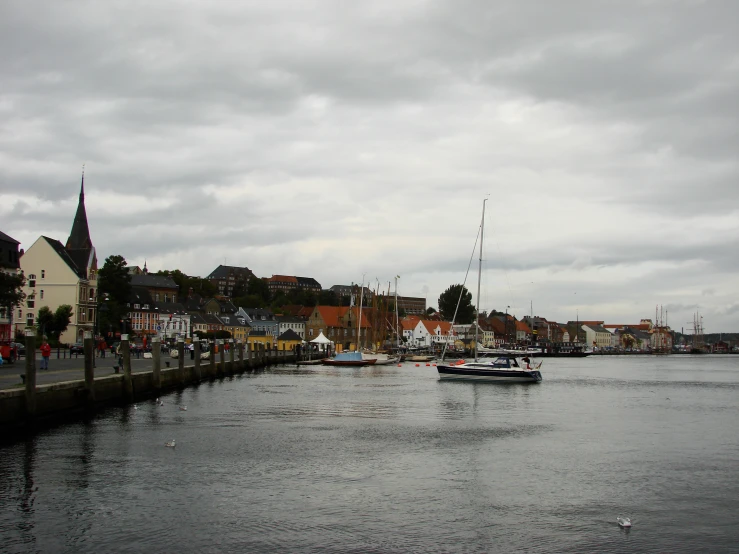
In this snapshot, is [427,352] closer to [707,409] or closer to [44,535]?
[707,409]

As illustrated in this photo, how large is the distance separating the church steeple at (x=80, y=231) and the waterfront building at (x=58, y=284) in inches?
263

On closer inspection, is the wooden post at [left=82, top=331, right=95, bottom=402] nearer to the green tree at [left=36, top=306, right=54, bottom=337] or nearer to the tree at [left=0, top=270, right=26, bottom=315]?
the tree at [left=0, top=270, right=26, bottom=315]

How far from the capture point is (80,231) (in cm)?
13625

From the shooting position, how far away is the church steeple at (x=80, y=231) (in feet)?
442

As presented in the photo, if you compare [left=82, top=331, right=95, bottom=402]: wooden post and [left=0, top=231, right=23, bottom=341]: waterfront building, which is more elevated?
[left=0, top=231, right=23, bottom=341]: waterfront building

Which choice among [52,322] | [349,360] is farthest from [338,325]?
[52,322]

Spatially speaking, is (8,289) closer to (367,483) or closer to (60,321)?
(367,483)

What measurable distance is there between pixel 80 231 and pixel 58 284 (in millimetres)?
15669

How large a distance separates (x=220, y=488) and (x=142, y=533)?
438 cm

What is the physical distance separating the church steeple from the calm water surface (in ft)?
337

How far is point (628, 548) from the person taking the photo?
16.1 m

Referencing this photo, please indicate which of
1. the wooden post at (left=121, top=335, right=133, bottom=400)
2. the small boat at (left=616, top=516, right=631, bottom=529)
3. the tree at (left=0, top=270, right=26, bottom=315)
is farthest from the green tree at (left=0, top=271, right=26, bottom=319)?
the small boat at (left=616, top=516, right=631, bottom=529)

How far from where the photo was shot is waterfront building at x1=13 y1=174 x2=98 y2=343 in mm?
122250

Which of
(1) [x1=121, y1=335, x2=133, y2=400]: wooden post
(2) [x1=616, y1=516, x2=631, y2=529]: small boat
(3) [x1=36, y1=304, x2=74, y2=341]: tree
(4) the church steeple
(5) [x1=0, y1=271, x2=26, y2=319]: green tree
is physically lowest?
(2) [x1=616, y1=516, x2=631, y2=529]: small boat
